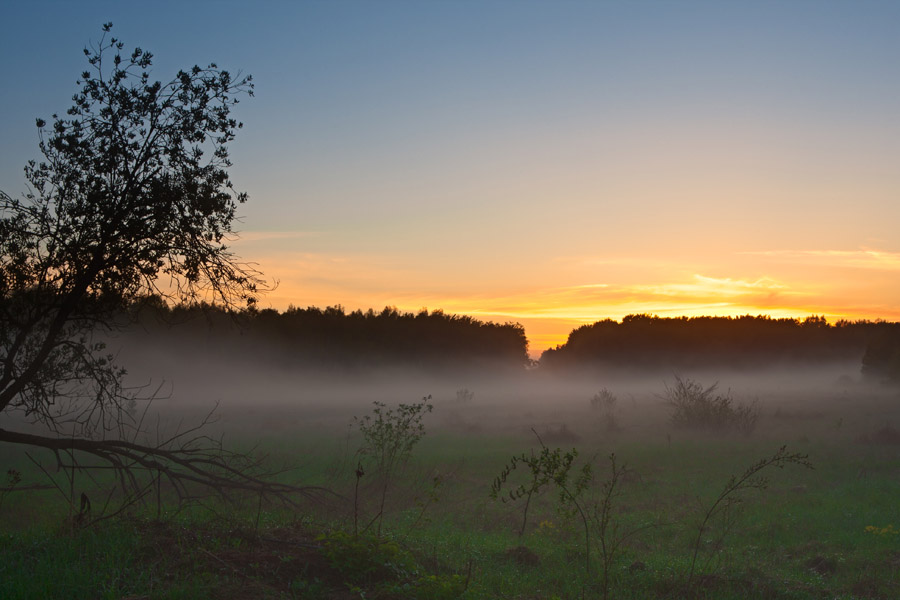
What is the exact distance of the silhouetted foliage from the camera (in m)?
89.5

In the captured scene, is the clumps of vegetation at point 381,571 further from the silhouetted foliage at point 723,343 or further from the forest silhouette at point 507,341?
the silhouetted foliage at point 723,343

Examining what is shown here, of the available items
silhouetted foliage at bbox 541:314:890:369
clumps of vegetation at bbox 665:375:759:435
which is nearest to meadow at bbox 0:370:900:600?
clumps of vegetation at bbox 665:375:759:435

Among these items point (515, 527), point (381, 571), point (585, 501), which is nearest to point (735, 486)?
point (381, 571)

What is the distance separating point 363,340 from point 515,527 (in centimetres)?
6742

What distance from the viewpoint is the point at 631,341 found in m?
94.1

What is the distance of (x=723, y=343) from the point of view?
93375 millimetres

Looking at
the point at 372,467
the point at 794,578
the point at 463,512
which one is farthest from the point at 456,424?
the point at 794,578

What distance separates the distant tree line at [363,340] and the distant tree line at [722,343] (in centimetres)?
1365

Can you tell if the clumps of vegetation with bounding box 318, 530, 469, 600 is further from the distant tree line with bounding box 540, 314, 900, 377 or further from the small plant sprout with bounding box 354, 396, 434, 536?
the distant tree line with bounding box 540, 314, 900, 377

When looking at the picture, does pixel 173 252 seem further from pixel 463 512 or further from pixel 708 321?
pixel 708 321

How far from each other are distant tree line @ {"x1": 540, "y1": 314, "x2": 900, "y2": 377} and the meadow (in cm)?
6853

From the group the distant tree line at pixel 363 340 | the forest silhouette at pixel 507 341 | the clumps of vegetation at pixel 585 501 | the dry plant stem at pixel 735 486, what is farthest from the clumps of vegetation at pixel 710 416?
the forest silhouette at pixel 507 341

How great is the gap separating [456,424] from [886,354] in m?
45.0

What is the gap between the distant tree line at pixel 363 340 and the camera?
69.9 metres
